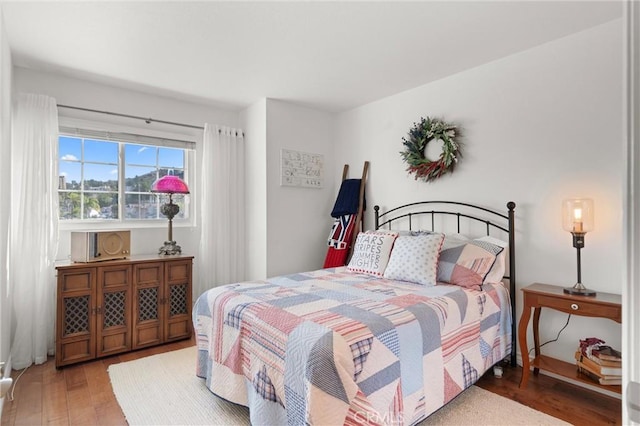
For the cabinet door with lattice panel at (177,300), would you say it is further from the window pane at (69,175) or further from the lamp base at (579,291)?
the lamp base at (579,291)

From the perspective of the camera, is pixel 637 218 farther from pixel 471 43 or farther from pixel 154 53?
pixel 154 53

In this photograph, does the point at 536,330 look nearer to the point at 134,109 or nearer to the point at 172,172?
the point at 172,172

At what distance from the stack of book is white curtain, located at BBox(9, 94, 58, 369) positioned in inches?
157

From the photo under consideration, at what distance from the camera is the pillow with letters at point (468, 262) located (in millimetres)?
2410

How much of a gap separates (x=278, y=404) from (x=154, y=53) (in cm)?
261

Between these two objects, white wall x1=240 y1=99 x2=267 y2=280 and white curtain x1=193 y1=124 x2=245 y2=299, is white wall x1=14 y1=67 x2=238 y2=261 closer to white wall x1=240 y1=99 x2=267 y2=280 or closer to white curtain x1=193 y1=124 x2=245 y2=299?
white curtain x1=193 y1=124 x2=245 y2=299

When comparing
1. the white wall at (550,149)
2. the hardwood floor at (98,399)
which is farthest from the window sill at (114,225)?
the white wall at (550,149)

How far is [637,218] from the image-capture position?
0.54m

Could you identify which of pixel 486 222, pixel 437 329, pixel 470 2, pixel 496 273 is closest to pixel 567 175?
pixel 486 222

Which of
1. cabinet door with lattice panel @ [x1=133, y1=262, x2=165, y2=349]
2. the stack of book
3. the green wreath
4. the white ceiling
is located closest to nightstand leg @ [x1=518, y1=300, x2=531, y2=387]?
the stack of book

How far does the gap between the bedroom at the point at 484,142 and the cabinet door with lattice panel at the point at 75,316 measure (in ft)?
1.12

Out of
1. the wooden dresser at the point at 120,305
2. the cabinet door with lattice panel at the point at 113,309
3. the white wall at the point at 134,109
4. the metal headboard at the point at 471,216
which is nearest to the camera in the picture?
the metal headboard at the point at 471,216

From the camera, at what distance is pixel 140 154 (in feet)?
11.9

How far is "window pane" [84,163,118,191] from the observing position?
10.9 ft
